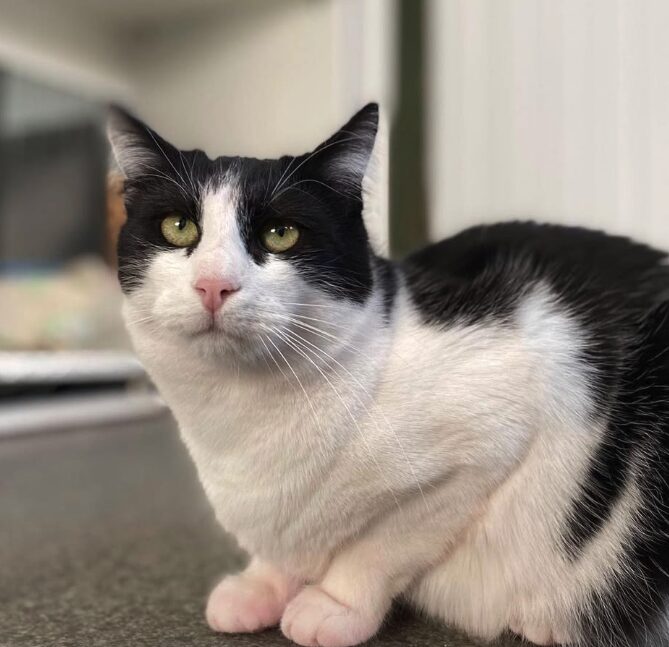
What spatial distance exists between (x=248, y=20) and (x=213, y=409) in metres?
0.94

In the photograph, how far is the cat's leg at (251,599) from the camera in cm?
61

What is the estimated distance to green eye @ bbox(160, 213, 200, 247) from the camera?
0.55m

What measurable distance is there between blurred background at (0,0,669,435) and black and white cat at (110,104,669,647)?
0.08 metres

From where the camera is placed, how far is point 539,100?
1.46 meters

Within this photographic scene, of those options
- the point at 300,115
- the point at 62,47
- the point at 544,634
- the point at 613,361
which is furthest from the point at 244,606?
the point at 62,47

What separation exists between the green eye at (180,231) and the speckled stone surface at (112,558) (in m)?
0.35

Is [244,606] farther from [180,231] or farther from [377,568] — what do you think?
[180,231]

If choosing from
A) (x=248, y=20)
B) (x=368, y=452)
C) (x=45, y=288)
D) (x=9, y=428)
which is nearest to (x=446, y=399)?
(x=368, y=452)

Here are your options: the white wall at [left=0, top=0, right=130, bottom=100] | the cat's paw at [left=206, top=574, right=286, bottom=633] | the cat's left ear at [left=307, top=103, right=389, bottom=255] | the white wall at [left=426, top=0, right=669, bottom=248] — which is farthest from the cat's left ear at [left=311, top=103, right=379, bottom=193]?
the white wall at [left=0, top=0, right=130, bottom=100]

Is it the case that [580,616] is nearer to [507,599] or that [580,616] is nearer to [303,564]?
Answer: [507,599]

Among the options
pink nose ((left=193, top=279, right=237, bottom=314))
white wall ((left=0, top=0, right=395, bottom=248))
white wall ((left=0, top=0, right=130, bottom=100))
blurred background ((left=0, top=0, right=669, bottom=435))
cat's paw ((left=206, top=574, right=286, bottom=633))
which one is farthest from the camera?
white wall ((left=0, top=0, right=130, bottom=100))

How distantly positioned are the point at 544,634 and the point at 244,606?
0.87 feet

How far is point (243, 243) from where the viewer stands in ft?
1.75

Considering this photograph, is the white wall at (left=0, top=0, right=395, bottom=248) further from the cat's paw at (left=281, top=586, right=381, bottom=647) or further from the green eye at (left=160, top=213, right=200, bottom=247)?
the cat's paw at (left=281, top=586, right=381, bottom=647)
